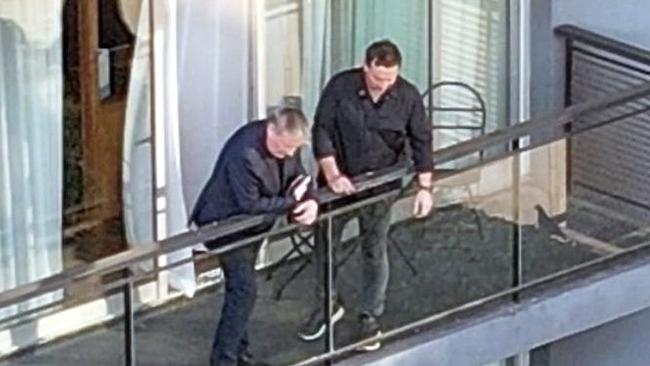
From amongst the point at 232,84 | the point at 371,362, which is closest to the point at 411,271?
the point at 371,362

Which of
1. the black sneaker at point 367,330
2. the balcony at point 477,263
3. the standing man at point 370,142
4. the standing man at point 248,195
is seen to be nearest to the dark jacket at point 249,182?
the standing man at point 248,195

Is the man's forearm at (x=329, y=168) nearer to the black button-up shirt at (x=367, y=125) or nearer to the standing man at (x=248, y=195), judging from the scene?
the black button-up shirt at (x=367, y=125)

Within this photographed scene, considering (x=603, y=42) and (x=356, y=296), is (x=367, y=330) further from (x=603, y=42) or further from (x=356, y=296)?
(x=603, y=42)

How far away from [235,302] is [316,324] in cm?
63

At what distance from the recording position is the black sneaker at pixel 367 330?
47.0ft

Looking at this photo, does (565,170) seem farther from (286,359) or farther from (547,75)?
(286,359)

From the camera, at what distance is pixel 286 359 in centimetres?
1420

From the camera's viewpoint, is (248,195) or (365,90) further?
(365,90)

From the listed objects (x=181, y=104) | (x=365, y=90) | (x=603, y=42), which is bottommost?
(x=365, y=90)

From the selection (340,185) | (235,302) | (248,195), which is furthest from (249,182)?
(235,302)

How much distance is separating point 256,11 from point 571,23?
84.7 inches

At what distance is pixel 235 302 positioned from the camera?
13.8 meters

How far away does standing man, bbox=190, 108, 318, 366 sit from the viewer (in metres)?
13.4

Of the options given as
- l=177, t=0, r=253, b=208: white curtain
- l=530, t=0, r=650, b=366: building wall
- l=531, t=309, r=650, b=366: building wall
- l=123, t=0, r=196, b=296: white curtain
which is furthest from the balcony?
l=531, t=309, r=650, b=366: building wall
